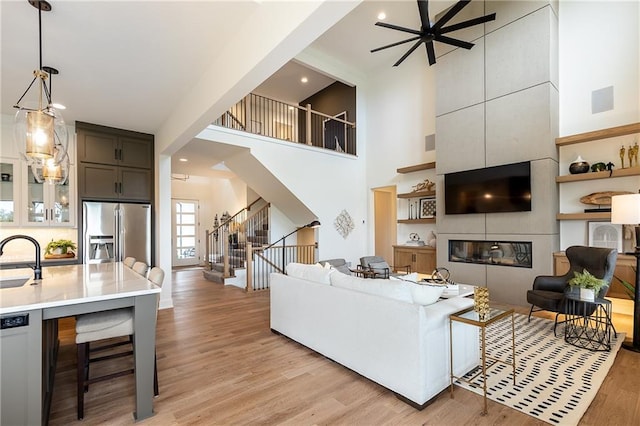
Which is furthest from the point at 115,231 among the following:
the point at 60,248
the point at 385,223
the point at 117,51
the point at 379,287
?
the point at 385,223

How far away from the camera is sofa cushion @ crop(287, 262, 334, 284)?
10.2 ft

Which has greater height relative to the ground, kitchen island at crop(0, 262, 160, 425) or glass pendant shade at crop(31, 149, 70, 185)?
glass pendant shade at crop(31, 149, 70, 185)

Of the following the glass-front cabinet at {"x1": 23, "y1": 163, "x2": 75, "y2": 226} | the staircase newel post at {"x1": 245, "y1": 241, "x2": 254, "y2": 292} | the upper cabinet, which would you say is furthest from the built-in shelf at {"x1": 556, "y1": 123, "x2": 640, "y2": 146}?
the glass-front cabinet at {"x1": 23, "y1": 163, "x2": 75, "y2": 226}

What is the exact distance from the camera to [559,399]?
223 centimetres

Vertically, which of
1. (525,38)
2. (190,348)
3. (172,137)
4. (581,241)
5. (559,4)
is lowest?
(190,348)

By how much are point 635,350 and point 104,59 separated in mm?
5862

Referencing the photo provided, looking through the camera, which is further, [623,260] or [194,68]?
[623,260]

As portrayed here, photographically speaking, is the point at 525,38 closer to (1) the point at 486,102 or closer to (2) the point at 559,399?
(1) the point at 486,102

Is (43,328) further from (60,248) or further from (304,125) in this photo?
(304,125)

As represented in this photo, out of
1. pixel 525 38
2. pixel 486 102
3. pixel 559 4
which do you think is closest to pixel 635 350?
pixel 486 102

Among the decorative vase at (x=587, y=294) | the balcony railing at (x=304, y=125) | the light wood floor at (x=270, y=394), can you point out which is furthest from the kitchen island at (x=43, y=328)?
the balcony railing at (x=304, y=125)

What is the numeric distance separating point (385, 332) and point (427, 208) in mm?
4878

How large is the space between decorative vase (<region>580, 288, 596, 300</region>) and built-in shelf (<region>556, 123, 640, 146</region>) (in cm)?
254

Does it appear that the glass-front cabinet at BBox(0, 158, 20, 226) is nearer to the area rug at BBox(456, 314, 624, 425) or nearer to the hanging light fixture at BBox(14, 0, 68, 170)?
the hanging light fixture at BBox(14, 0, 68, 170)
